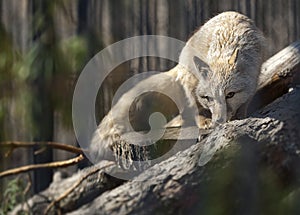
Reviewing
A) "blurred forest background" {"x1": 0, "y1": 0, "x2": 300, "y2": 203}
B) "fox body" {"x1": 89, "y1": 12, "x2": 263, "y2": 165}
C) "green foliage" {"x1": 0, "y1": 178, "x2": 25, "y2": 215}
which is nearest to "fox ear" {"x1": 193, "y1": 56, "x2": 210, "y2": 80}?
"fox body" {"x1": 89, "y1": 12, "x2": 263, "y2": 165}

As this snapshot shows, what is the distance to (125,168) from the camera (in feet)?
6.56

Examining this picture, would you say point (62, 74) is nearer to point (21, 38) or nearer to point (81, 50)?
point (81, 50)

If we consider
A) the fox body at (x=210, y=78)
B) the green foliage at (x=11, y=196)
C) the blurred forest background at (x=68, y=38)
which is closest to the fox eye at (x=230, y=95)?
the fox body at (x=210, y=78)

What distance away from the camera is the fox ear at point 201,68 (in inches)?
67.1

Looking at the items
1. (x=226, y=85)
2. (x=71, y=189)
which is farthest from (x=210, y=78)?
(x=71, y=189)

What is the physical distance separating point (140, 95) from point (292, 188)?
77cm

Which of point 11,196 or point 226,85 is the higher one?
point 226,85

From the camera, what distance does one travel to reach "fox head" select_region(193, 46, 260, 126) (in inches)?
65.2

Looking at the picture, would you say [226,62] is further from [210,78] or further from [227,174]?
[227,174]

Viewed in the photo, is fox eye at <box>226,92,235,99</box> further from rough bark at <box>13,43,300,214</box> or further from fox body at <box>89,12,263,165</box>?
rough bark at <box>13,43,300,214</box>

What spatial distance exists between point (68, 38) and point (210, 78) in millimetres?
525

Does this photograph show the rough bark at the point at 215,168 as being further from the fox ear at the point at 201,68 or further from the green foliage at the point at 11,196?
the green foliage at the point at 11,196

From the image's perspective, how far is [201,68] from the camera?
1.72m

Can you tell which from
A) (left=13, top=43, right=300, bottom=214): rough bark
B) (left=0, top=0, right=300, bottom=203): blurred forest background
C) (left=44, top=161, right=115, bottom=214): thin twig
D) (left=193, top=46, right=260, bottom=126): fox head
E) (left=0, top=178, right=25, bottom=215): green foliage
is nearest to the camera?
(left=0, top=0, right=300, bottom=203): blurred forest background
